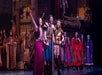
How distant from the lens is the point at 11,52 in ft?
25.6

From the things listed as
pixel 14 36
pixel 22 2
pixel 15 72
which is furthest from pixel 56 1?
pixel 15 72

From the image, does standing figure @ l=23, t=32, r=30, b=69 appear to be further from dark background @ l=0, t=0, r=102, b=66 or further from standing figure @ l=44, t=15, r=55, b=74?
dark background @ l=0, t=0, r=102, b=66

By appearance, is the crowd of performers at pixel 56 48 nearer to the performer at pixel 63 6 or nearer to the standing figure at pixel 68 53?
the standing figure at pixel 68 53

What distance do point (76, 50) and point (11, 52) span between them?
238 centimetres

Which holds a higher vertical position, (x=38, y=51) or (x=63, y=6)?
(x=63, y=6)

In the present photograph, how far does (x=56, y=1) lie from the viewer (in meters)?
8.89

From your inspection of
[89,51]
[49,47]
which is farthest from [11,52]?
[89,51]

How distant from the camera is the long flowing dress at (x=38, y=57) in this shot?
27.1ft

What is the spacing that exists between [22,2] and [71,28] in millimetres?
1845

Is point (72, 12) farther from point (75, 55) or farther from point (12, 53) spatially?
point (12, 53)

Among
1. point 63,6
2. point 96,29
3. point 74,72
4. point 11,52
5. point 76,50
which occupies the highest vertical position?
point 63,6

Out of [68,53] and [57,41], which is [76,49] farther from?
[57,41]

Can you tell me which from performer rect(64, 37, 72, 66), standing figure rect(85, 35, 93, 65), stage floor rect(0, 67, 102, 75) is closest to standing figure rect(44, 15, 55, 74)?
stage floor rect(0, 67, 102, 75)

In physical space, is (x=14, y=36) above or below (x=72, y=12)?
below
